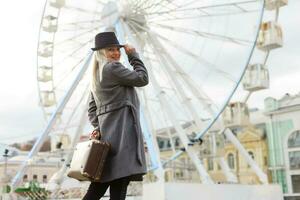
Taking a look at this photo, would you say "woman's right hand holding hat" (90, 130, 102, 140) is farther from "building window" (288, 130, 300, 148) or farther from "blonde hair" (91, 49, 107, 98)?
"building window" (288, 130, 300, 148)

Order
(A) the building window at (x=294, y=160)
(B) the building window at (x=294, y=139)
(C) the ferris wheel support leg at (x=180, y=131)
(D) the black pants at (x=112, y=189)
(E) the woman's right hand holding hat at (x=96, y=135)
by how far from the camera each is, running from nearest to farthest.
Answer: (D) the black pants at (x=112, y=189) < (E) the woman's right hand holding hat at (x=96, y=135) < (C) the ferris wheel support leg at (x=180, y=131) < (A) the building window at (x=294, y=160) < (B) the building window at (x=294, y=139)

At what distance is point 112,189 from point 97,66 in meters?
0.95

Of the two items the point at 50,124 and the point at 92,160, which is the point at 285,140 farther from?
the point at 92,160

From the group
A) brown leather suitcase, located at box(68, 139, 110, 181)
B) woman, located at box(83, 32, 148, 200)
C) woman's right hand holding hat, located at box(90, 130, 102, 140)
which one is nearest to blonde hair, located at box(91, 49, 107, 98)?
woman, located at box(83, 32, 148, 200)

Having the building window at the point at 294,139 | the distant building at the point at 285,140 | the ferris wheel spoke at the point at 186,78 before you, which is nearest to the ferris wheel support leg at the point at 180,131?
the ferris wheel spoke at the point at 186,78

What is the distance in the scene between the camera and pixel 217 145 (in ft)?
72.8

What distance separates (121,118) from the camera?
3693mm

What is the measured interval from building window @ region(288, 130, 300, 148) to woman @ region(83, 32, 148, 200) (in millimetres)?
37262

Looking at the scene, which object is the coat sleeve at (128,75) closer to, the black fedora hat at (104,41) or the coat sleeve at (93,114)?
the black fedora hat at (104,41)

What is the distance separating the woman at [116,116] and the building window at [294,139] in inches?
1467

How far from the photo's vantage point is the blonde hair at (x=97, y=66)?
388 centimetres

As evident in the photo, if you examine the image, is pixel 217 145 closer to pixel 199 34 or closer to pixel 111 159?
pixel 199 34

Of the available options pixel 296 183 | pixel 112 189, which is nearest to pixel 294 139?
pixel 296 183

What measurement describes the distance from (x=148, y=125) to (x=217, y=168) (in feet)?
89.7
